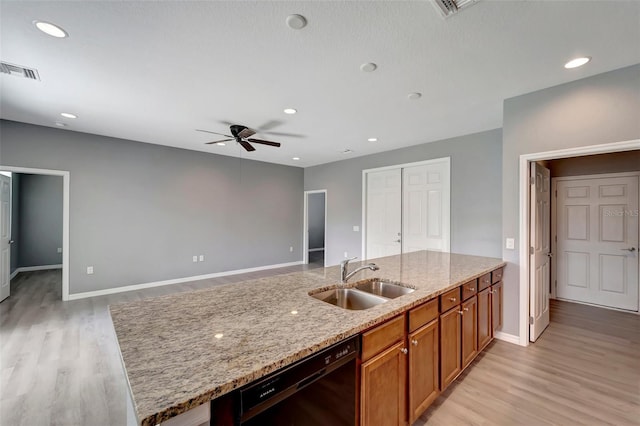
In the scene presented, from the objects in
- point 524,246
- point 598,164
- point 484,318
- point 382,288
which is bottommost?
point 484,318

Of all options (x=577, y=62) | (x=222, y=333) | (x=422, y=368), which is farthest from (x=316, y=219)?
(x=222, y=333)

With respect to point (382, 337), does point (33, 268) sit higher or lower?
lower

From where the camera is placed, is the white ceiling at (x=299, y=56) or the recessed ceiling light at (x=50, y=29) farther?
the recessed ceiling light at (x=50, y=29)

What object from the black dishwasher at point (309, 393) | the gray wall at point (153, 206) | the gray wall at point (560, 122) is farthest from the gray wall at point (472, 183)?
the black dishwasher at point (309, 393)

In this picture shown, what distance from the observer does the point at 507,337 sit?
2.91 m

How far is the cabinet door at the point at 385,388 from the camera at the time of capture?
4.35ft

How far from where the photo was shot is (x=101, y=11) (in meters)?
1.70

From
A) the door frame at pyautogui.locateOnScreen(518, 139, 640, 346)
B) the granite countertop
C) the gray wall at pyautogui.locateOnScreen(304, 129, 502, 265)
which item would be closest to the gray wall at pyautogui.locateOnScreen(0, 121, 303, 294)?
the gray wall at pyautogui.locateOnScreen(304, 129, 502, 265)

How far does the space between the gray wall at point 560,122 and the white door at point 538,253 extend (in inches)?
6.2

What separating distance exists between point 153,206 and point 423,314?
5.18 meters

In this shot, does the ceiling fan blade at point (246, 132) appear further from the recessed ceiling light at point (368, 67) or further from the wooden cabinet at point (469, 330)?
the wooden cabinet at point (469, 330)

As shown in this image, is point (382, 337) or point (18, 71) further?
point (18, 71)

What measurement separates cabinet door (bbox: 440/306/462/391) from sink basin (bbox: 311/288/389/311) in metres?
0.55

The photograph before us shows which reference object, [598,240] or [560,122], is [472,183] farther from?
[598,240]
